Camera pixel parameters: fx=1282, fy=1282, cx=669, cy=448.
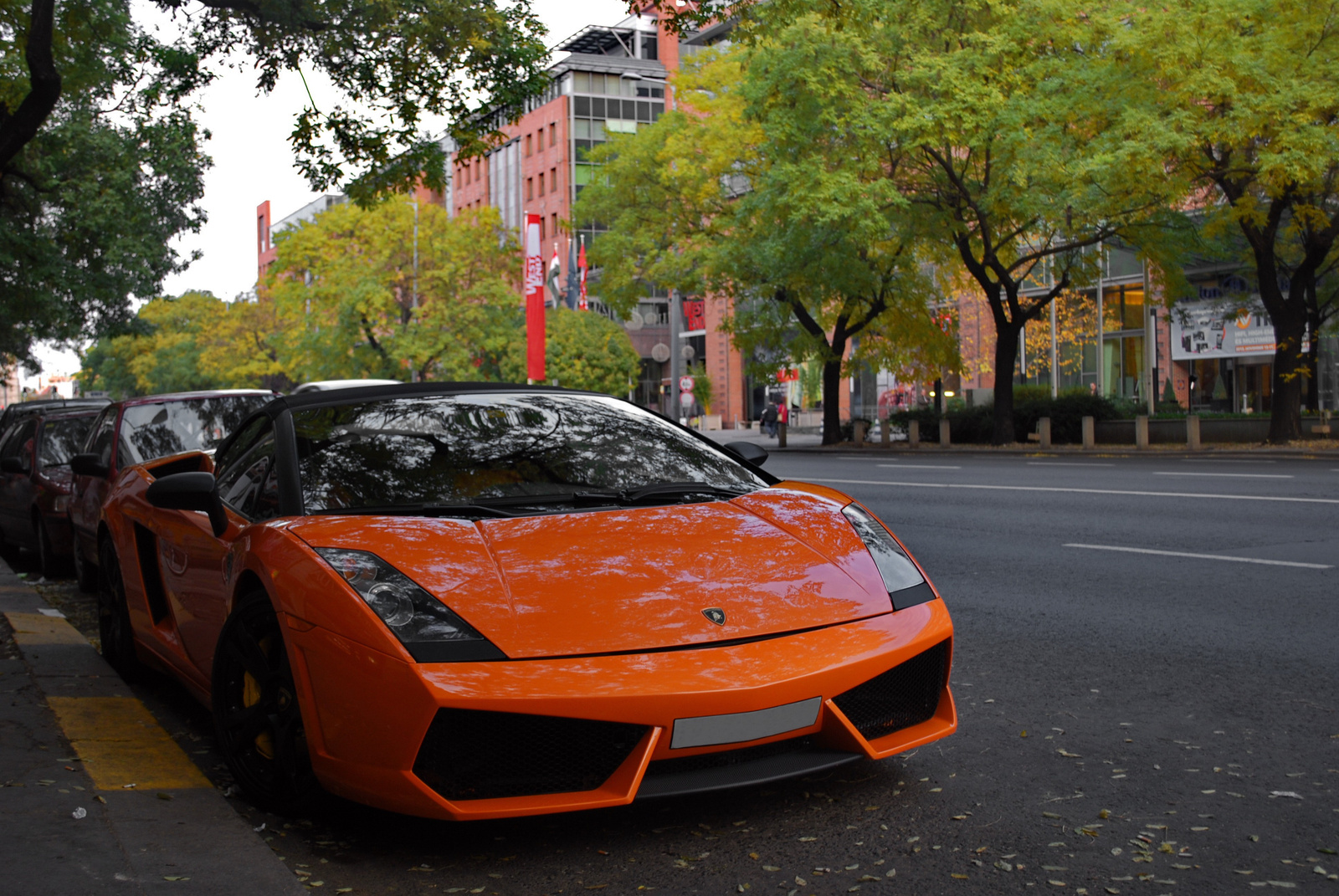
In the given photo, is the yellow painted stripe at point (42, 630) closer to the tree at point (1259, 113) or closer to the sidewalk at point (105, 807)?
the sidewalk at point (105, 807)

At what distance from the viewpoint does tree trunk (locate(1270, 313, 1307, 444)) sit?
81.9 feet

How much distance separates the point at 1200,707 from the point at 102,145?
2559 centimetres

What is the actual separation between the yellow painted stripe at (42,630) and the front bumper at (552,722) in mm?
3813

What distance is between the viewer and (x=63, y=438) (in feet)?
37.4

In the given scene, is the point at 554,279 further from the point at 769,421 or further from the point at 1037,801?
the point at 1037,801

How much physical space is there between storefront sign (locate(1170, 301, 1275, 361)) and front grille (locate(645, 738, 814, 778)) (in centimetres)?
3505

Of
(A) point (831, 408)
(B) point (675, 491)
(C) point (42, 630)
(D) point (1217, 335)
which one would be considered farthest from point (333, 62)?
(D) point (1217, 335)

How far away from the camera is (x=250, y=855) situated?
3289 millimetres

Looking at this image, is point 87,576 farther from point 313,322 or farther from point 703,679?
point 313,322

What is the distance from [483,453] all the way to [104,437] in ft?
19.1

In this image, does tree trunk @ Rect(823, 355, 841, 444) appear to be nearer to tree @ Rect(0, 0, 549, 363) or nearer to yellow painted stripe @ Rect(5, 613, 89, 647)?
tree @ Rect(0, 0, 549, 363)

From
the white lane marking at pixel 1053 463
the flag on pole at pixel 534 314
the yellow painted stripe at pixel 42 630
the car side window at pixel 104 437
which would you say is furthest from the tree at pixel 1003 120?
the flag on pole at pixel 534 314

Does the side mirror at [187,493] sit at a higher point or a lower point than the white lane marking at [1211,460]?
higher

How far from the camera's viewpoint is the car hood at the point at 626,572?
10.9 ft
